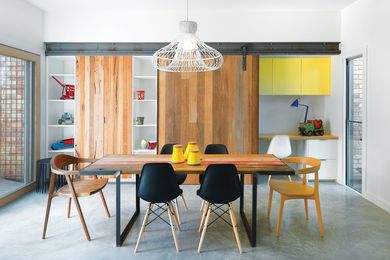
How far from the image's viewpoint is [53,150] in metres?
4.84

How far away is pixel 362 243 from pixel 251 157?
53.2 inches

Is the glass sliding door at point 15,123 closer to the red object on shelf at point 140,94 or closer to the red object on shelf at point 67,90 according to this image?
the red object on shelf at point 67,90

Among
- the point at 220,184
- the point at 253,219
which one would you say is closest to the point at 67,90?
the point at 220,184

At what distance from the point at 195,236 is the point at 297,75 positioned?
11.7ft

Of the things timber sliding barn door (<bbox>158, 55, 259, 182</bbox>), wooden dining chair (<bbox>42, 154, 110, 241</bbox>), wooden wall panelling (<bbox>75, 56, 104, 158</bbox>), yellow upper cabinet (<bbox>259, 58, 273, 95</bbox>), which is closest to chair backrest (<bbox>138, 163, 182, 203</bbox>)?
wooden dining chair (<bbox>42, 154, 110, 241</bbox>)

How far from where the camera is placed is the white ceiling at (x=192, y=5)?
14.4 feet

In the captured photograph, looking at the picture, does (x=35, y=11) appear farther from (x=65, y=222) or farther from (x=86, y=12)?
(x=65, y=222)

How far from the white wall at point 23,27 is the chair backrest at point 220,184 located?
10.8 ft

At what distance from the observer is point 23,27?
13.8 feet

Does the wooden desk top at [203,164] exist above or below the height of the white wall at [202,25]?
below

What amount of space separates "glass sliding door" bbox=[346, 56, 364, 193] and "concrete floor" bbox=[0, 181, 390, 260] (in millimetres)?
825

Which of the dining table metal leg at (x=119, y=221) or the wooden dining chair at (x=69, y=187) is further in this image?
the wooden dining chair at (x=69, y=187)

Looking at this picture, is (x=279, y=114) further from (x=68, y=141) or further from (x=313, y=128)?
(x=68, y=141)

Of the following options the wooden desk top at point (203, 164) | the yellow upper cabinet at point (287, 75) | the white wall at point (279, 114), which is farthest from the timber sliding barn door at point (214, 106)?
the wooden desk top at point (203, 164)
